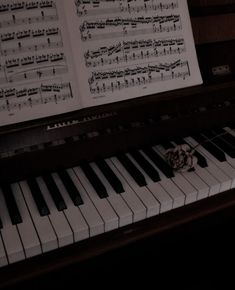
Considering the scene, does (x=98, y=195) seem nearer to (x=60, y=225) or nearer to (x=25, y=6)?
(x=60, y=225)

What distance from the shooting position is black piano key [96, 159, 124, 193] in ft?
3.87

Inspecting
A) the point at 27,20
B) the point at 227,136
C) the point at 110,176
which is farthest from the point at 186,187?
the point at 27,20

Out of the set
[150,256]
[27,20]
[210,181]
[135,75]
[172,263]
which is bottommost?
[172,263]

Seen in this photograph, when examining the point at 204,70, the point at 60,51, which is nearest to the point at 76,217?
the point at 60,51

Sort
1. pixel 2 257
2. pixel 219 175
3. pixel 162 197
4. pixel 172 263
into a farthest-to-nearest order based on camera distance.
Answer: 1. pixel 172 263
2. pixel 219 175
3. pixel 162 197
4. pixel 2 257

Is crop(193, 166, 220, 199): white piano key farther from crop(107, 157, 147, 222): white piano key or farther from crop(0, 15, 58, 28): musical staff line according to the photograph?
crop(0, 15, 58, 28): musical staff line

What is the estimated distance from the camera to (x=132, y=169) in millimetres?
1272

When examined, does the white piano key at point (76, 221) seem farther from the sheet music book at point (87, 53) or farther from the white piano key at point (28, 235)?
the sheet music book at point (87, 53)

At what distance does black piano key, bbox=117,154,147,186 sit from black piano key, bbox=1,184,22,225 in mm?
408

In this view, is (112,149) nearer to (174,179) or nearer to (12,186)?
(174,179)

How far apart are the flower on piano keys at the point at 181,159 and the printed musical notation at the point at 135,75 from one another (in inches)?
10.3

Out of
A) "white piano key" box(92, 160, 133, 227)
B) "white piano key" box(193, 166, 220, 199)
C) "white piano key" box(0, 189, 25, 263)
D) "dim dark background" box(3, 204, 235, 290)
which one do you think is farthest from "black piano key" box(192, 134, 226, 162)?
"white piano key" box(0, 189, 25, 263)

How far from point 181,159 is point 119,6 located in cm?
56

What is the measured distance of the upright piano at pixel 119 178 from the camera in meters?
1.04
